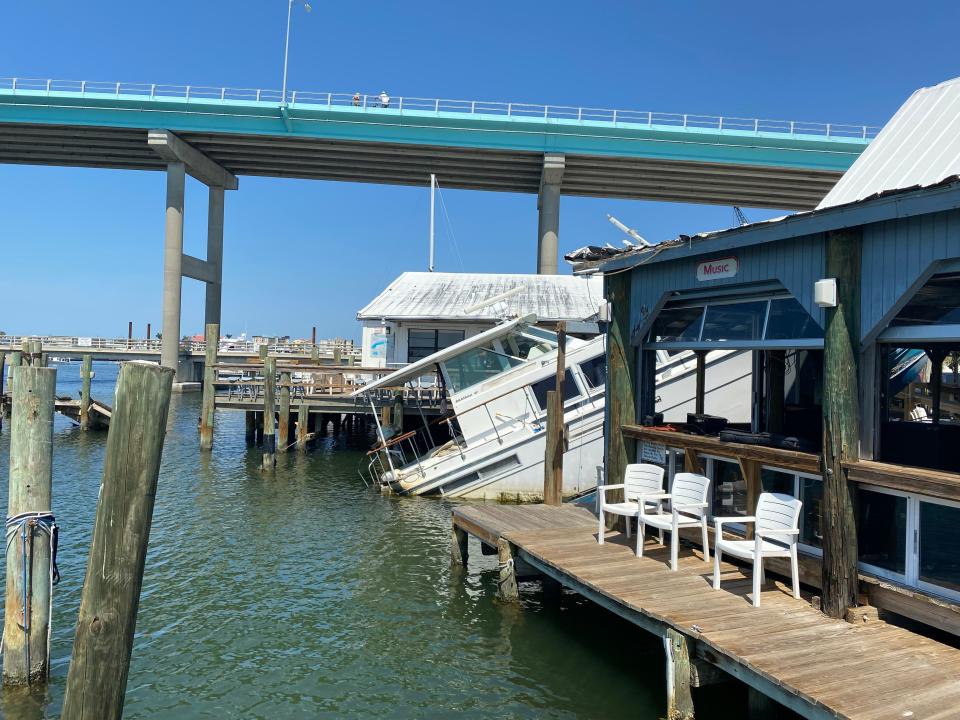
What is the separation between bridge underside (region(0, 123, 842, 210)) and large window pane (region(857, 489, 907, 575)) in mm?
35767

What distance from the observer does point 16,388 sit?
6.60 m

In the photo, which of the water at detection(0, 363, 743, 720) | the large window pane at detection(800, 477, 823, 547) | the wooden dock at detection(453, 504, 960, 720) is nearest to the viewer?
the wooden dock at detection(453, 504, 960, 720)

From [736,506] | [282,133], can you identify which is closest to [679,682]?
[736,506]

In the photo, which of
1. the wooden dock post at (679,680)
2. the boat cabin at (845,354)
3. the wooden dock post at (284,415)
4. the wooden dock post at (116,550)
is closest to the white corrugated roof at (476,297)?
the wooden dock post at (284,415)

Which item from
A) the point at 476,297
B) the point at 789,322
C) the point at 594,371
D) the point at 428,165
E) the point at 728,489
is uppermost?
the point at 428,165

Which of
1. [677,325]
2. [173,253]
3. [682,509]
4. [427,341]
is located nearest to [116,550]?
[682,509]

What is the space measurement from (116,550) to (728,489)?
6.28 meters

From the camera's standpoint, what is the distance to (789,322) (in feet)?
24.0

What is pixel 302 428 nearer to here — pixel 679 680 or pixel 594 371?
pixel 594 371

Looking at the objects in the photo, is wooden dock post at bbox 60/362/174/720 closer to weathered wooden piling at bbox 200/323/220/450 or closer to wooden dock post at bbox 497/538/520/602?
wooden dock post at bbox 497/538/520/602

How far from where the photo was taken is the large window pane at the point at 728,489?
7980mm

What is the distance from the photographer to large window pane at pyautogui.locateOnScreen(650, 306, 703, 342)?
877 centimetres

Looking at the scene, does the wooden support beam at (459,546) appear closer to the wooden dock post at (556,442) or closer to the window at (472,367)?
the wooden dock post at (556,442)

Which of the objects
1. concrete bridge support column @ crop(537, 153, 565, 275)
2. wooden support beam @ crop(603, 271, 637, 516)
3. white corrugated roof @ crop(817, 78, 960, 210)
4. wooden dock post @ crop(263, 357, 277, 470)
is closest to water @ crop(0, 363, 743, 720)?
wooden support beam @ crop(603, 271, 637, 516)
